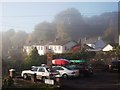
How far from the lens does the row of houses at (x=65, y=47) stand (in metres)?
13.9

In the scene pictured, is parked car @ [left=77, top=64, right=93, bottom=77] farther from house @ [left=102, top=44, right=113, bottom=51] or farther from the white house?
the white house

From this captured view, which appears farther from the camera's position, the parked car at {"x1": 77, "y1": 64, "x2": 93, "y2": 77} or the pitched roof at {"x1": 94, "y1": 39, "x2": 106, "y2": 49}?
the pitched roof at {"x1": 94, "y1": 39, "x2": 106, "y2": 49}

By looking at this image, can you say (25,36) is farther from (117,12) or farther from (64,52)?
(117,12)

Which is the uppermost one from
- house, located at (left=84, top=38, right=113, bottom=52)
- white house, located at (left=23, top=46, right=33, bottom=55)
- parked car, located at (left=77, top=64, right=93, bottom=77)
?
house, located at (left=84, top=38, right=113, bottom=52)

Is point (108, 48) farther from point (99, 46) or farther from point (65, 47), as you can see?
point (65, 47)

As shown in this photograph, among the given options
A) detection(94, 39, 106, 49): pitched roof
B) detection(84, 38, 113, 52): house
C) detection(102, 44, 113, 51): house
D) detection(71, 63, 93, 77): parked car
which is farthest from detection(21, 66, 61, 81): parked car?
detection(102, 44, 113, 51): house

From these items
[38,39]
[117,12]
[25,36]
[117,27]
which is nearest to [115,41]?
[117,27]

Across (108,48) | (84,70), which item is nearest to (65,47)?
(84,70)

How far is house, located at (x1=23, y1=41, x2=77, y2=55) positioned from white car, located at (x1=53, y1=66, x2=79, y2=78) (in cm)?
111

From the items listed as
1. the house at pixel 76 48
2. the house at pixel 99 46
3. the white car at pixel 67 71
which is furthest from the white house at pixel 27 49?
the house at pixel 99 46

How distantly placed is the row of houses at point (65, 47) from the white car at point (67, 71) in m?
1.11

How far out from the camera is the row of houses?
13927 mm

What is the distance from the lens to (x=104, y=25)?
14.0m

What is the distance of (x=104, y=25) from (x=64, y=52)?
10.5ft
